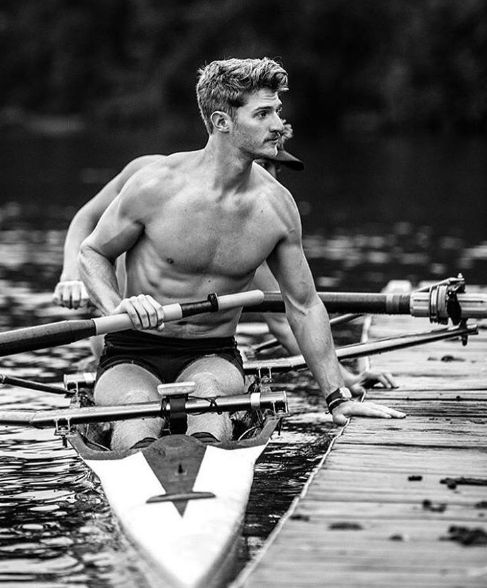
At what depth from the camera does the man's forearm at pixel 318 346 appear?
780 centimetres

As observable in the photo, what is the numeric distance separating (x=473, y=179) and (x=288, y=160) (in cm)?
2656

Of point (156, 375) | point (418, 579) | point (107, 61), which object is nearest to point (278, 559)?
point (418, 579)

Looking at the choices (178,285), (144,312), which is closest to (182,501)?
(144,312)

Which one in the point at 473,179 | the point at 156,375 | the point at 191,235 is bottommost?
the point at 156,375

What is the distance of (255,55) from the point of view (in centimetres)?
6594

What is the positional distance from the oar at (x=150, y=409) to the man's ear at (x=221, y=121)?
4.59ft

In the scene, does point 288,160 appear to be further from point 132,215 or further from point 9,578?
point 9,578

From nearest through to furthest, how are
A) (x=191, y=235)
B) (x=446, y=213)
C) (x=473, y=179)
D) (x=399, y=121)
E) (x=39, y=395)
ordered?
(x=191, y=235) < (x=39, y=395) < (x=446, y=213) < (x=473, y=179) < (x=399, y=121)

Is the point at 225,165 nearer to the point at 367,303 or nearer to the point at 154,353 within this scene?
the point at 154,353

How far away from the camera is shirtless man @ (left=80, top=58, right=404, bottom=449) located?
24.6 ft

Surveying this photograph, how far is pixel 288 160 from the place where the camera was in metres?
8.67

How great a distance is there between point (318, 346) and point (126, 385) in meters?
1.07

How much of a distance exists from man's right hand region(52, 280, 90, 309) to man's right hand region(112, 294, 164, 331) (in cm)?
172

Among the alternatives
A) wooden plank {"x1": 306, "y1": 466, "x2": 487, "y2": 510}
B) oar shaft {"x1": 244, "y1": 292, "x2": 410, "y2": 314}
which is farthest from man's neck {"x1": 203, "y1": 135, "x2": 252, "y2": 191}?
wooden plank {"x1": 306, "y1": 466, "x2": 487, "y2": 510}
